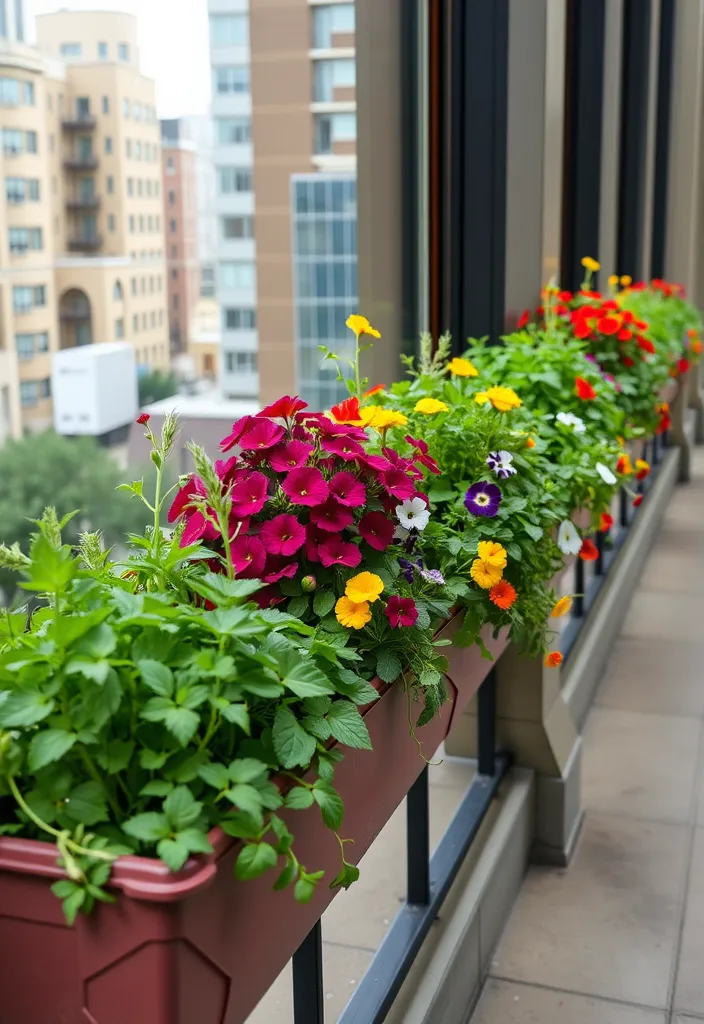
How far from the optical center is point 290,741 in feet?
3.01

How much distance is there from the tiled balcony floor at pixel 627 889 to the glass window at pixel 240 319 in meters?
1.36

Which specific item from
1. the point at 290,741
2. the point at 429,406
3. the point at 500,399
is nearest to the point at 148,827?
the point at 290,741

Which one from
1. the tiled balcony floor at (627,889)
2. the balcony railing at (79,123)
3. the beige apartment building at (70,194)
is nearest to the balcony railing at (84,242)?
the beige apartment building at (70,194)

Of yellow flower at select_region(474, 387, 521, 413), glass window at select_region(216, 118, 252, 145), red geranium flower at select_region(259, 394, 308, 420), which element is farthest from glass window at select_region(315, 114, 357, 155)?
red geranium flower at select_region(259, 394, 308, 420)

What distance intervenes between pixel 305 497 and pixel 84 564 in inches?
9.3

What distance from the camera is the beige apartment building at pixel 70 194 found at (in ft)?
4.65

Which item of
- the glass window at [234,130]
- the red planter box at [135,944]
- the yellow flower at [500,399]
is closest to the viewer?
the red planter box at [135,944]

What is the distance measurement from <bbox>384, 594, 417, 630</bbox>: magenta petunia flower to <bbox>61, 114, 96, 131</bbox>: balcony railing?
790 millimetres

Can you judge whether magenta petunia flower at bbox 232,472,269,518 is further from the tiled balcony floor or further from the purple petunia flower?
the tiled balcony floor

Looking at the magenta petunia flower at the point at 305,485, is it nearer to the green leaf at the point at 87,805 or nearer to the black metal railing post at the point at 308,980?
the green leaf at the point at 87,805

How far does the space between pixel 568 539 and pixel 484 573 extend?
50 cm

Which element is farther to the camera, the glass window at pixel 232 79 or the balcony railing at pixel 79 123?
the glass window at pixel 232 79

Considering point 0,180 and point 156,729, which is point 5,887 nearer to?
point 156,729

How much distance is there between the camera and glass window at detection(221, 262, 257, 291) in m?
1.88
